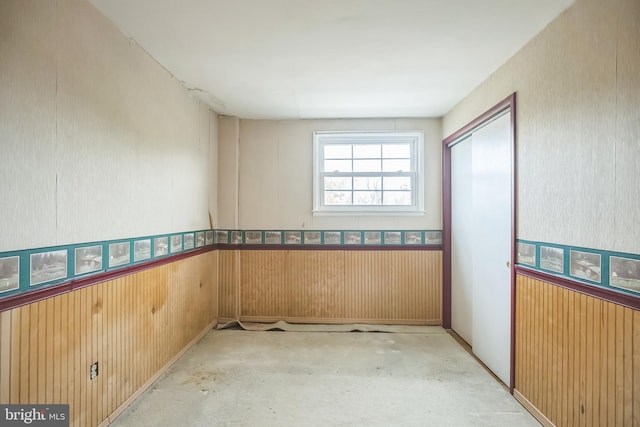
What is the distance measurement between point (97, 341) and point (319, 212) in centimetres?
278

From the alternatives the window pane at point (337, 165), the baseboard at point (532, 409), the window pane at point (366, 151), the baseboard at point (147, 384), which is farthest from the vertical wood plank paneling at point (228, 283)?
the baseboard at point (532, 409)

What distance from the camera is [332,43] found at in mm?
2459

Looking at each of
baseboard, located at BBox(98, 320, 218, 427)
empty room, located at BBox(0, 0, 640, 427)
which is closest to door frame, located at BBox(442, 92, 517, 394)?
empty room, located at BBox(0, 0, 640, 427)

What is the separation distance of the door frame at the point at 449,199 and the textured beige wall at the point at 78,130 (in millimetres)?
2914

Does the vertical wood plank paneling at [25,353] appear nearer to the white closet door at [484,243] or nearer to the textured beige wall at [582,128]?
the textured beige wall at [582,128]

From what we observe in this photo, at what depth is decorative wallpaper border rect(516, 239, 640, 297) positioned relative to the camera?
161cm

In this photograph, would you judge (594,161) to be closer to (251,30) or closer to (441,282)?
(251,30)

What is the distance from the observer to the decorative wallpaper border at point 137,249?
5.36 ft

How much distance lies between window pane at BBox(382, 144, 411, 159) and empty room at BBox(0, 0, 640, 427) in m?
0.03

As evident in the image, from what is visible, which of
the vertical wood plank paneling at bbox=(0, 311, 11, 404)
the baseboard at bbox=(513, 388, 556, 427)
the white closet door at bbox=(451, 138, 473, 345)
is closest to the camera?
the vertical wood plank paneling at bbox=(0, 311, 11, 404)

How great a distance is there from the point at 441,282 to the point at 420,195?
1.15 metres

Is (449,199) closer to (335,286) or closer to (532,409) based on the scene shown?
(335,286)

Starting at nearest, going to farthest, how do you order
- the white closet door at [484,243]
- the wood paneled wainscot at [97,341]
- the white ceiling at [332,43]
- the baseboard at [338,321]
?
the wood paneled wainscot at [97,341], the white ceiling at [332,43], the white closet door at [484,243], the baseboard at [338,321]

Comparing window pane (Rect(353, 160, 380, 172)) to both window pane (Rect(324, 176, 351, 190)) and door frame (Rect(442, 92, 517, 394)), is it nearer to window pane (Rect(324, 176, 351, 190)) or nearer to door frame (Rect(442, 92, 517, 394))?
window pane (Rect(324, 176, 351, 190))
